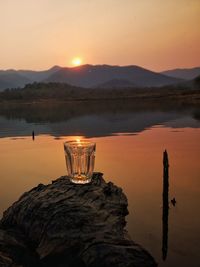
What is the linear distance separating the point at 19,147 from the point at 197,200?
3054 cm

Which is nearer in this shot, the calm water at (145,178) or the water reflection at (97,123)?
the calm water at (145,178)

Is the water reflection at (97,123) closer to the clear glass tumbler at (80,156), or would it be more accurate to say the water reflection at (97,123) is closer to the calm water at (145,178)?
the calm water at (145,178)

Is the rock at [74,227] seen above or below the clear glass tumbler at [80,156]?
below

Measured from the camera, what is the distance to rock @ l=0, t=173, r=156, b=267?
11.4m

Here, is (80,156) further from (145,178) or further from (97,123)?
(97,123)

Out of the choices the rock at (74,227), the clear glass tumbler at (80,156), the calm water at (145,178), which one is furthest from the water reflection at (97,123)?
the clear glass tumbler at (80,156)

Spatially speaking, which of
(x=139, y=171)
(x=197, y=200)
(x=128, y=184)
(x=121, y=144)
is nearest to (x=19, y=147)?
(x=121, y=144)

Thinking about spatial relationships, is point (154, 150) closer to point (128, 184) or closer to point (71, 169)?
point (128, 184)

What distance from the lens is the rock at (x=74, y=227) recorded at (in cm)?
1141

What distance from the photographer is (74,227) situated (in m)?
12.8

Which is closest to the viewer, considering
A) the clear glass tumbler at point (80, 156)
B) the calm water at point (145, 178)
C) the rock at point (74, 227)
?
the rock at point (74, 227)

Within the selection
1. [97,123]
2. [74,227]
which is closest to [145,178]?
[74,227]

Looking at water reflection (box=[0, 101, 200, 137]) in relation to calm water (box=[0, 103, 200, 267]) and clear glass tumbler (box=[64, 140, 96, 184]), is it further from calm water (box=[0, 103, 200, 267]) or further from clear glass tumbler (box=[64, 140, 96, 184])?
clear glass tumbler (box=[64, 140, 96, 184])

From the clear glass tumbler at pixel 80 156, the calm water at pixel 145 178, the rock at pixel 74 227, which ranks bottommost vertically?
the calm water at pixel 145 178
